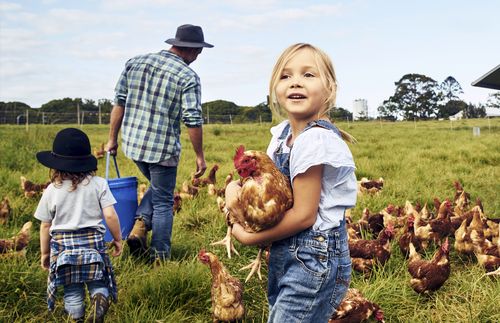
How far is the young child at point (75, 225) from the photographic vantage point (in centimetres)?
256

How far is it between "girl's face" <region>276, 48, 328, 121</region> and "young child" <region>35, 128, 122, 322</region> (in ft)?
4.79

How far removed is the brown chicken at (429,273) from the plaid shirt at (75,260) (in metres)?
1.94

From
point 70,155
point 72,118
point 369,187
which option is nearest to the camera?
point 70,155

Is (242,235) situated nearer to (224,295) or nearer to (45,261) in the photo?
(224,295)

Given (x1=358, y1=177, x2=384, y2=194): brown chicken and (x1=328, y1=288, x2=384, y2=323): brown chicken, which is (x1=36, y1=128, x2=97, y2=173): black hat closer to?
(x1=328, y1=288, x2=384, y2=323): brown chicken

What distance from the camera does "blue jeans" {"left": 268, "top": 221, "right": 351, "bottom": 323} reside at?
5.22 ft

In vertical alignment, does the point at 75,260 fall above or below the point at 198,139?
below

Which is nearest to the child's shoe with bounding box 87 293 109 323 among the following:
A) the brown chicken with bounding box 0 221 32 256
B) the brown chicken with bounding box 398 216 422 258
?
the brown chicken with bounding box 0 221 32 256

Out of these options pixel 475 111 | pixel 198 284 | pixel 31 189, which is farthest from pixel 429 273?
pixel 475 111

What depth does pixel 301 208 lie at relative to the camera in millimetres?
1553

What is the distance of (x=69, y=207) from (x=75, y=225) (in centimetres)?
11

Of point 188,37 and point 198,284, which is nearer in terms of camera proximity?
point 198,284

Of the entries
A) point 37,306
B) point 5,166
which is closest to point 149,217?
point 37,306

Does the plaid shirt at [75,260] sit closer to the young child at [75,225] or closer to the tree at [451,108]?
the young child at [75,225]
